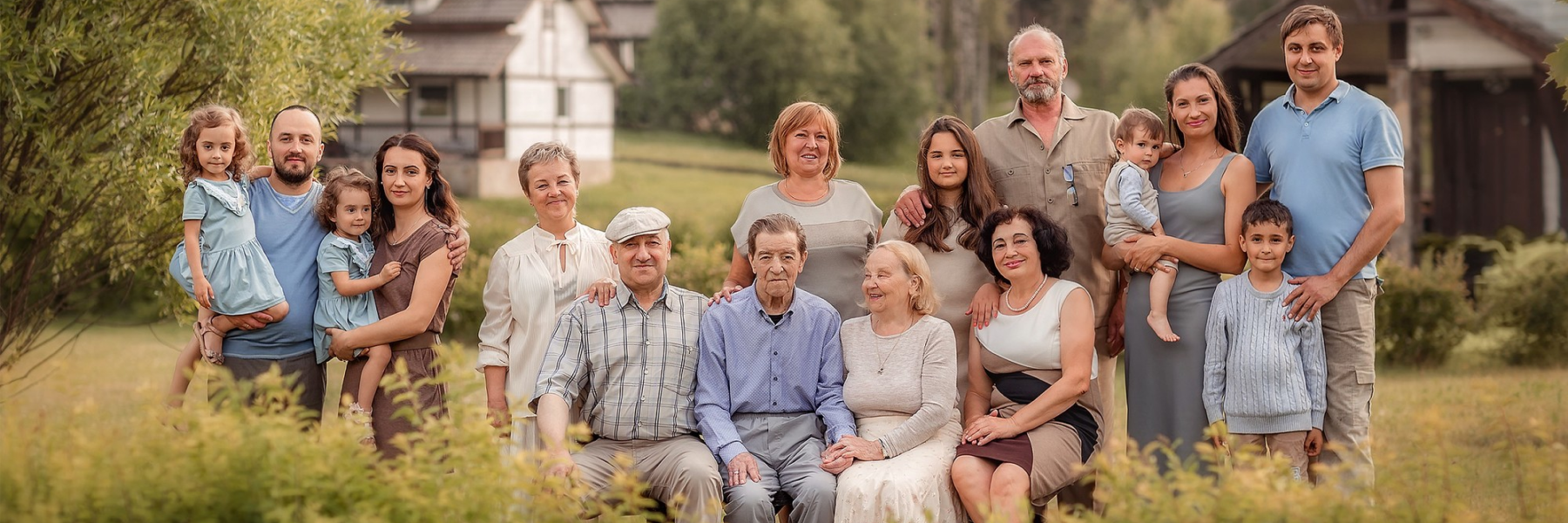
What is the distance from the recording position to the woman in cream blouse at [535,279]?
5.16m

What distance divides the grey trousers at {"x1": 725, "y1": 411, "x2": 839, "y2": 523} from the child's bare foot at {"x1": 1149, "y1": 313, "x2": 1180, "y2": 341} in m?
1.33

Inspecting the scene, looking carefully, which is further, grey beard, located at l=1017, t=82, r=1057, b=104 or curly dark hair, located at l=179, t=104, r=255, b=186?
grey beard, located at l=1017, t=82, r=1057, b=104

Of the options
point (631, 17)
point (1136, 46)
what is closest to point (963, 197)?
point (1136, 46)

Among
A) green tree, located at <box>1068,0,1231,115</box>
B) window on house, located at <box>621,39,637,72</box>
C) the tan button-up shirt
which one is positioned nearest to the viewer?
the tan button-up shirt

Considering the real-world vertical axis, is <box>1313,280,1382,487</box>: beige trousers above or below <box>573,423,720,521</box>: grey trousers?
above

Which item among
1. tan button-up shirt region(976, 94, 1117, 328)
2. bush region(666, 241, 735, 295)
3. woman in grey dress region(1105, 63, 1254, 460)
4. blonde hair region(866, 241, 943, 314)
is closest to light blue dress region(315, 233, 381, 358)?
blonde hair region(866, 241, 943, 314)

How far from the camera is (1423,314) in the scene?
1193 centimetres

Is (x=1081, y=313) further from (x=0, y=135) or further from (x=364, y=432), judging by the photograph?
(x=0, y=135)

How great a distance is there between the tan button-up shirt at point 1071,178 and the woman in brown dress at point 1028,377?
1.55ft

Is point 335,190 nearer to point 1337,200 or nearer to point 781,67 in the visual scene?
A: point 1337,200

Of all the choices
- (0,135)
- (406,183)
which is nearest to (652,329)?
(406,183)

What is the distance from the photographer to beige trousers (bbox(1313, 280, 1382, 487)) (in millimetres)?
4945

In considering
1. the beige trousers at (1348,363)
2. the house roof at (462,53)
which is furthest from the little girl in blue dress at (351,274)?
the house roof at (462,53)

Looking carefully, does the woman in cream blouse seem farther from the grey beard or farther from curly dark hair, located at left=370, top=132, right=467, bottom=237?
the grey beard
